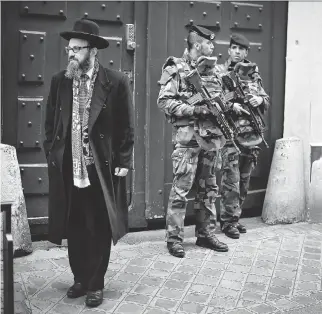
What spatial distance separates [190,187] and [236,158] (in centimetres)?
87

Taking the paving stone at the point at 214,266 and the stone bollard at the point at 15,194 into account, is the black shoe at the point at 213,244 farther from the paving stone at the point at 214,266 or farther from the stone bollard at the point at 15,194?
the stone bollard at the point at 15,194

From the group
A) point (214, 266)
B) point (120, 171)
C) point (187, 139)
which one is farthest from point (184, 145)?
point (120, 171)

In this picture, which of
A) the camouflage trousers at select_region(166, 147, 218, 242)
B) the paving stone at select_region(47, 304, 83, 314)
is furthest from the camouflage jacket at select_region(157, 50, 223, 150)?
the paving stone at select_region(47, 304, 83, 314)

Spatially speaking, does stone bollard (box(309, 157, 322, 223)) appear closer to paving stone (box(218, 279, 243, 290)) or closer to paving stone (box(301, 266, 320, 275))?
paving stone (box(301, 266, 320, 275))

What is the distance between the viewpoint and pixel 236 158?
237 inches

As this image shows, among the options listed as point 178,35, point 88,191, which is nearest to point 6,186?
point 88,191

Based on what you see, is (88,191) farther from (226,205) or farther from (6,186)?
(226,205)

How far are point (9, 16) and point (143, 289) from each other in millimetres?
2839

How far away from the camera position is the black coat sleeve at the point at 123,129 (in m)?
4.17

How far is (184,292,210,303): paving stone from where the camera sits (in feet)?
14.0

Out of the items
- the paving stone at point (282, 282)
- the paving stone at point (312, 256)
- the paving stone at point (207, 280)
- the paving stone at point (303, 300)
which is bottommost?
the paving stone at point (303, 300)

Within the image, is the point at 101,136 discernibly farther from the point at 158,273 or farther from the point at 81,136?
the point at 158,273

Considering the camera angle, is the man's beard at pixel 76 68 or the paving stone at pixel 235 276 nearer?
the man's beard at pixel 76 68

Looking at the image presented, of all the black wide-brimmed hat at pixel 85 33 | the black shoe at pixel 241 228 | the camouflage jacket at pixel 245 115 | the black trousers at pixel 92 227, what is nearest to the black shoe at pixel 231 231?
the black shoe at pixel 241 228
